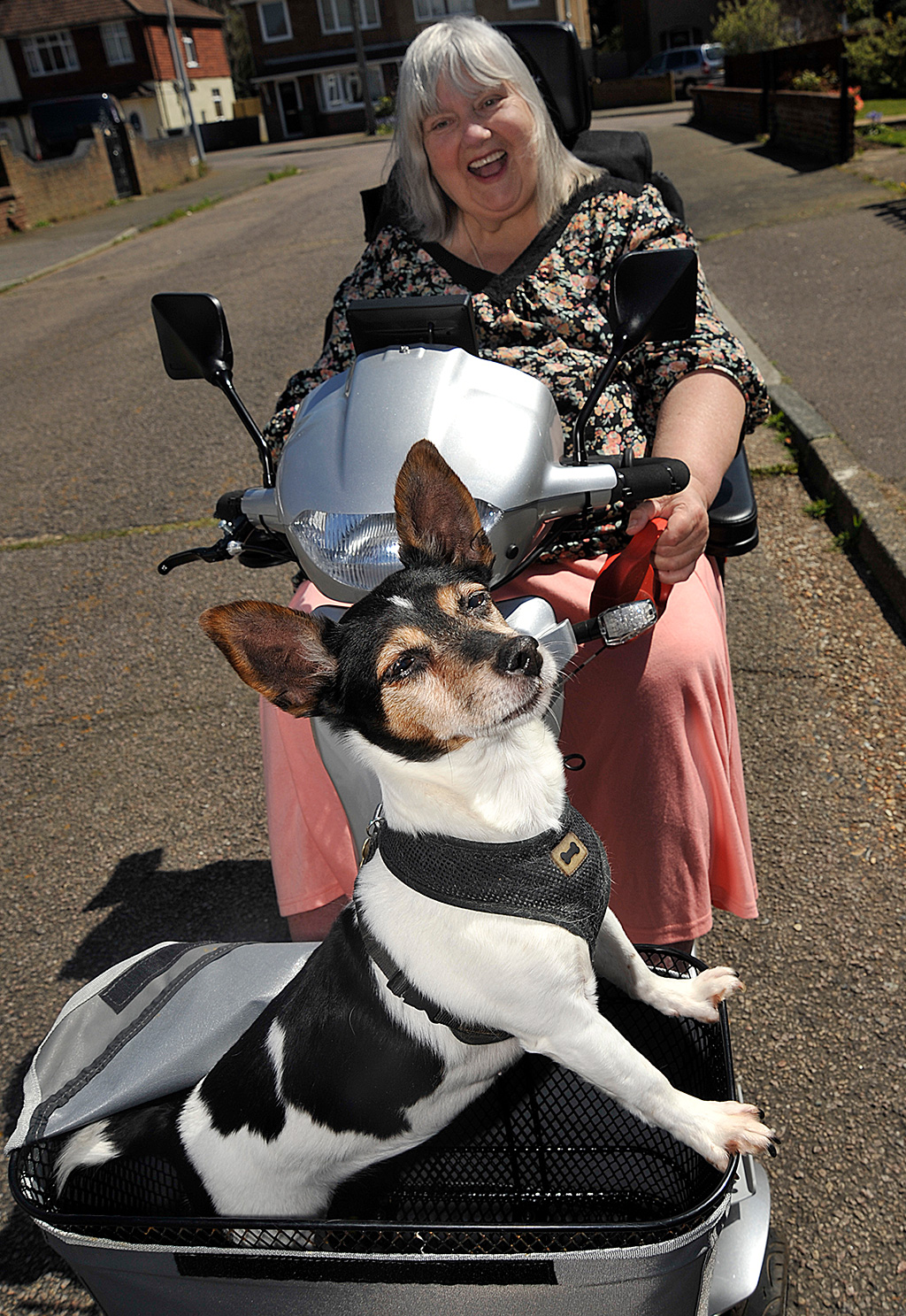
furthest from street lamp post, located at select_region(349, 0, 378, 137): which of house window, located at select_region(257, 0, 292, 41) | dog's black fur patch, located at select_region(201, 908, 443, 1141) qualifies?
dog's black fur patch, located at select_region(201, 908, 443, 1141)

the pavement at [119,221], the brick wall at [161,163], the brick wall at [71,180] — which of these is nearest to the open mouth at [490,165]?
the pavement at [119,221]

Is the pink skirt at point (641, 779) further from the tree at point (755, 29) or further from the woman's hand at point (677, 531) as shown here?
the tree at point (755, 29)

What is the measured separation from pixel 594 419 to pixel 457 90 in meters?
0.91

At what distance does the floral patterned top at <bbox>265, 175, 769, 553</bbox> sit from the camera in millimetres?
2307

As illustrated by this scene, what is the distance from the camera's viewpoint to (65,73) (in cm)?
4750

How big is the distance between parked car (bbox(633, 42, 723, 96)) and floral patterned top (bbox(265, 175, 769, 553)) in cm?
3801

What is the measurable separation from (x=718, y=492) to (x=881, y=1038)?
135 centimetres

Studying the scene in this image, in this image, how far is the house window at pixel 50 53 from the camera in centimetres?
4688

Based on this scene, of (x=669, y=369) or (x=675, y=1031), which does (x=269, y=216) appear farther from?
(x=675, y=1031)

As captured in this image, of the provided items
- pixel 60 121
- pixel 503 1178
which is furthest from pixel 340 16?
pixel 503 1178

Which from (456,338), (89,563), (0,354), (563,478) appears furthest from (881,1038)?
(0,354)

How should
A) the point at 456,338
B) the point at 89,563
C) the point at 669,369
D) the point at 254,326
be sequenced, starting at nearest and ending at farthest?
the point at 456,338, the point at 669,369, the point at 89,563, the point at 254,326

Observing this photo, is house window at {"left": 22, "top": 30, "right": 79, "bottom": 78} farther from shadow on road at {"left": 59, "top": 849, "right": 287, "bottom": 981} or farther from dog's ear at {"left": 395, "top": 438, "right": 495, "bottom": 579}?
dog's ear at {"left": 395, "top": 438, "right": 495, "bottom": 579}

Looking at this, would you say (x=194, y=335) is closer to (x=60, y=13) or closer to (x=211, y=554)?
(x=211, y=554)
